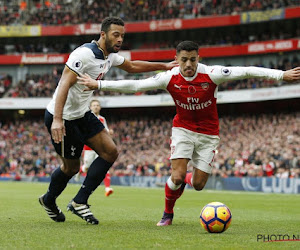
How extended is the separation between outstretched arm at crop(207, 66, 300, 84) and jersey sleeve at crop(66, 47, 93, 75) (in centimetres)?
166

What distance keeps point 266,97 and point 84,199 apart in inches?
1170

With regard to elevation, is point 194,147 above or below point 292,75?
below

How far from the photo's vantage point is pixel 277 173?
2425cm

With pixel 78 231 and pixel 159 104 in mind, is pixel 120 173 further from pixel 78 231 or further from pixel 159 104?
pixel 78 231

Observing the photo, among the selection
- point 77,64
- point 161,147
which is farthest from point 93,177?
point 161,147

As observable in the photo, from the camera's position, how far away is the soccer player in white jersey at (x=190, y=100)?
739 cm

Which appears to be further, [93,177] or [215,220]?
[93,177]

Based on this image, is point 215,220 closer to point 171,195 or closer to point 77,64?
point 171,195

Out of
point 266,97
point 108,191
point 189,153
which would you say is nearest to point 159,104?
point 266,97

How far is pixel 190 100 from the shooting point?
7.93 meters

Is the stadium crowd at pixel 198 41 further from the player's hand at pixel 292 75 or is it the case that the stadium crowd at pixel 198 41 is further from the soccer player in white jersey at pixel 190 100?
the player's hand at pixel 292 75

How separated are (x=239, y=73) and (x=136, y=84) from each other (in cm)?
134

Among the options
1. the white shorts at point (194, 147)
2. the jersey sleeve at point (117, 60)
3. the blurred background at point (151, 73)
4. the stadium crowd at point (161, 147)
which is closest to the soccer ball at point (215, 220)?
the white shorts at point (194, 147)

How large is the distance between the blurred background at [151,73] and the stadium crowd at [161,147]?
81mm
